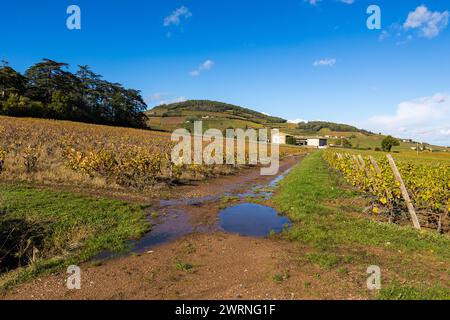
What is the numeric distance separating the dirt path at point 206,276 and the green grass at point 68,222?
1.96ft

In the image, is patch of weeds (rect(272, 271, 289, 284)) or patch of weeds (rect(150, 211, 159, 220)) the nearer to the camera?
patch of weeds (rect(272, 271, 289, 284))

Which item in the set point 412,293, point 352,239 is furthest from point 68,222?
point 412,293

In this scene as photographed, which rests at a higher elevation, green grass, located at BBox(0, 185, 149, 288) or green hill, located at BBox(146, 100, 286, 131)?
green hill, located at BBox(146, 100, 286, 131)

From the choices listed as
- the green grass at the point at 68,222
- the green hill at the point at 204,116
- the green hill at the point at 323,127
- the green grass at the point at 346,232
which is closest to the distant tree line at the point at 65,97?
the green hill at the point at 204,116

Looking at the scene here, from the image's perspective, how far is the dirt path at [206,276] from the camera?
5352 mm

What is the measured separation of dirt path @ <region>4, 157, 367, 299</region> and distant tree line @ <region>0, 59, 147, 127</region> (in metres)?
52.8

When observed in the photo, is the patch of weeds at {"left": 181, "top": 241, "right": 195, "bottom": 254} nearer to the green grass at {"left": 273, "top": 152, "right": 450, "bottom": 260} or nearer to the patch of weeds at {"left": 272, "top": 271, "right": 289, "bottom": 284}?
the patch of weeds at {"left": 272, "top": 271, "right": 289, "bottom": 284}

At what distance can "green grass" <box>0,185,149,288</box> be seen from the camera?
6.81 meters

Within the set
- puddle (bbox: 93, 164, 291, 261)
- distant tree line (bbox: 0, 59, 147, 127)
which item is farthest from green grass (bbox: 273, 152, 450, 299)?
distant tree line (bbox: 0, 59, 147, 127)

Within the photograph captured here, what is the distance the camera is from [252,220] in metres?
10.8

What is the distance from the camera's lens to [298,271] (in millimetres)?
6262

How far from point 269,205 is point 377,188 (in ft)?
14.9
